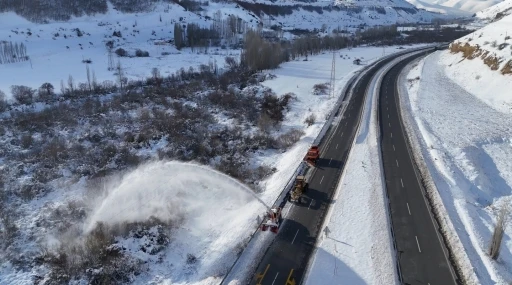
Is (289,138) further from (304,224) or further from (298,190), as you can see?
(304,224)

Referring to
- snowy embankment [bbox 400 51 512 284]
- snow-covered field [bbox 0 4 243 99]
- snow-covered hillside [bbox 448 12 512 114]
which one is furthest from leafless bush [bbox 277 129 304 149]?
snow-covered field [bbox 0 4 243 99]

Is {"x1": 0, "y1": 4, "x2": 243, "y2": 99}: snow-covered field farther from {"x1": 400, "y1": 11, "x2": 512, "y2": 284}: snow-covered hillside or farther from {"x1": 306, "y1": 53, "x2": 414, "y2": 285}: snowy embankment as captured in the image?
{"x1": 306, "y1": 53, "x2": 414, "y2": 285}: snowy embankment

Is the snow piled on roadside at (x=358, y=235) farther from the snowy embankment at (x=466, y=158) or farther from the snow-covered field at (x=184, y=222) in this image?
the snow-covered field at (x=184, y=222)

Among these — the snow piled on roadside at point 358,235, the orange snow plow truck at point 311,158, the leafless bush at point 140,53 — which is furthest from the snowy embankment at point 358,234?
the leafless bush at point 140,53

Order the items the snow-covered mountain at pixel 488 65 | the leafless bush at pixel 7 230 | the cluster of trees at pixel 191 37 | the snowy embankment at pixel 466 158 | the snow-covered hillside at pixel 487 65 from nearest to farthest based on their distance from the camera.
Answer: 1. the snowy embankment at pixel 466 158
2. the leafless bush at pixel 7 230
3. the snow-covered hillside at pixel 487 65
4. the snow-covered mountain at pixel 488 65
5. the cluster of trees at pixel 191 37

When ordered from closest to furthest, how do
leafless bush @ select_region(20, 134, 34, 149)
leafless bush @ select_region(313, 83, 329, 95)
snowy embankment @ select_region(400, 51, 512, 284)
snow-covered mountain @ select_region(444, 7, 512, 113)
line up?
snowy embankment @ select_region(400, 51, 512, 284), leafless bush @ select_region(20, 134, 34, 149), snow-covered mountain @ select_region(444, 7, 512, 113), leafless bush @ select_region(313, 83, 329, 95)

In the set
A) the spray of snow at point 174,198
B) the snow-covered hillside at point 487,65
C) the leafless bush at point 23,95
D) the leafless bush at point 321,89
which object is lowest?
the spray of snow at point 174,198
